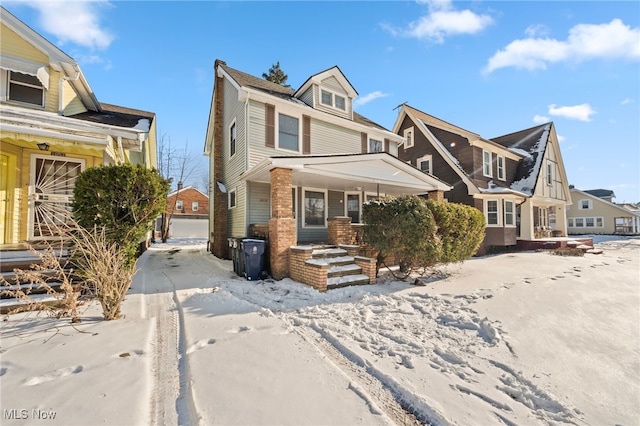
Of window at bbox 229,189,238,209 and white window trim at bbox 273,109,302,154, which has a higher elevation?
white window trim at bbox 273,109,302,154

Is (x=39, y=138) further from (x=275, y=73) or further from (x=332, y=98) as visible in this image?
(x=275, y=73)

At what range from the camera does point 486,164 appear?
17.0m

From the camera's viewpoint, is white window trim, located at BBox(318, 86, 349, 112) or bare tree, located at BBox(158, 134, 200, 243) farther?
bare tree, located at BBox(158, 134, 200, 243)

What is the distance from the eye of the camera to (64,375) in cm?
282

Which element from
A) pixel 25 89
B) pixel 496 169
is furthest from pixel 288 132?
pixel 496 169

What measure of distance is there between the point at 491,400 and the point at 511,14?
9696mm

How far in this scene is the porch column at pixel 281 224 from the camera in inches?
288

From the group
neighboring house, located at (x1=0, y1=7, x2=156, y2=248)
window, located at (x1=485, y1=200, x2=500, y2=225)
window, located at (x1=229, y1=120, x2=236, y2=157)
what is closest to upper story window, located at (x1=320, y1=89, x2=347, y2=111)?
window, located at (x1=229, y1=120, x2=236, y2=157)

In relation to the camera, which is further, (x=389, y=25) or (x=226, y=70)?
(x=226, y=70)

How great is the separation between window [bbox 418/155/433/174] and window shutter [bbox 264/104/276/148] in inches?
425

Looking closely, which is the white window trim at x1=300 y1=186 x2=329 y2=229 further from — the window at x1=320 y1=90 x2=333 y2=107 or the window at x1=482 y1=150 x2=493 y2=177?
the window at x1=482 y1=150 x2=493 y2=177

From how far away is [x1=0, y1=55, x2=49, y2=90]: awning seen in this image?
762 cm

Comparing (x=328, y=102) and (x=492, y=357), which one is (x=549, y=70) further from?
(x=492, y=357)

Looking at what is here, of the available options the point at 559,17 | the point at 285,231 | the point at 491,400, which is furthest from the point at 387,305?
the point at 559,17
